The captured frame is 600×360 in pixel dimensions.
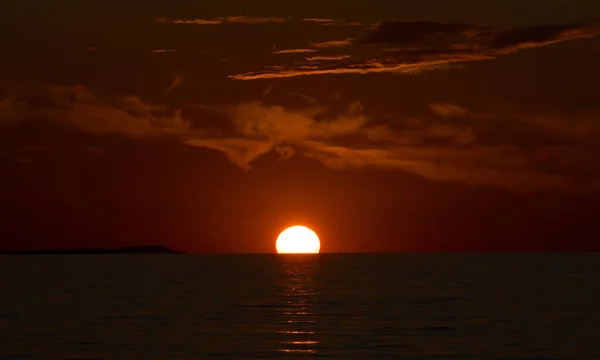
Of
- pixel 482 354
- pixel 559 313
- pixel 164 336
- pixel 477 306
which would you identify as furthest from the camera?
pixel 477 306

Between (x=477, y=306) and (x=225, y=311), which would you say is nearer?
(x=225, y=311)

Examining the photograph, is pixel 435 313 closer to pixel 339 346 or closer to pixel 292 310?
pixel 292 310

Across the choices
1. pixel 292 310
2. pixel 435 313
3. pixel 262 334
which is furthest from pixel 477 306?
pixel 262 334

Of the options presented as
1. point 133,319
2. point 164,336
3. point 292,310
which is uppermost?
point 292,310

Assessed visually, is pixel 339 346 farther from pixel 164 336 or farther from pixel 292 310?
pixel 292 310

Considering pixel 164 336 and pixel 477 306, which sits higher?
pixel 477 306

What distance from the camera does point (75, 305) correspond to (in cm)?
8150

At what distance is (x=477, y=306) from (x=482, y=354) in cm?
3092

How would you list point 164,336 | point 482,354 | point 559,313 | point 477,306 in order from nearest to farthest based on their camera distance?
point 482,354, point 164,336, point 559,313, point 477,306

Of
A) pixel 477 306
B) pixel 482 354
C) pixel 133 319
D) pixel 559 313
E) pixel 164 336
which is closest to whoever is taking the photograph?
pixel 482 354

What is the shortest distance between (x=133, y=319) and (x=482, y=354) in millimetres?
26462

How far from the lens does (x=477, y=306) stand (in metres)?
80.1

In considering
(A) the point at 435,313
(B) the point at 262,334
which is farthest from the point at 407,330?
(A) the point at 435,313

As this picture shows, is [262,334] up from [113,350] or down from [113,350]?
up
